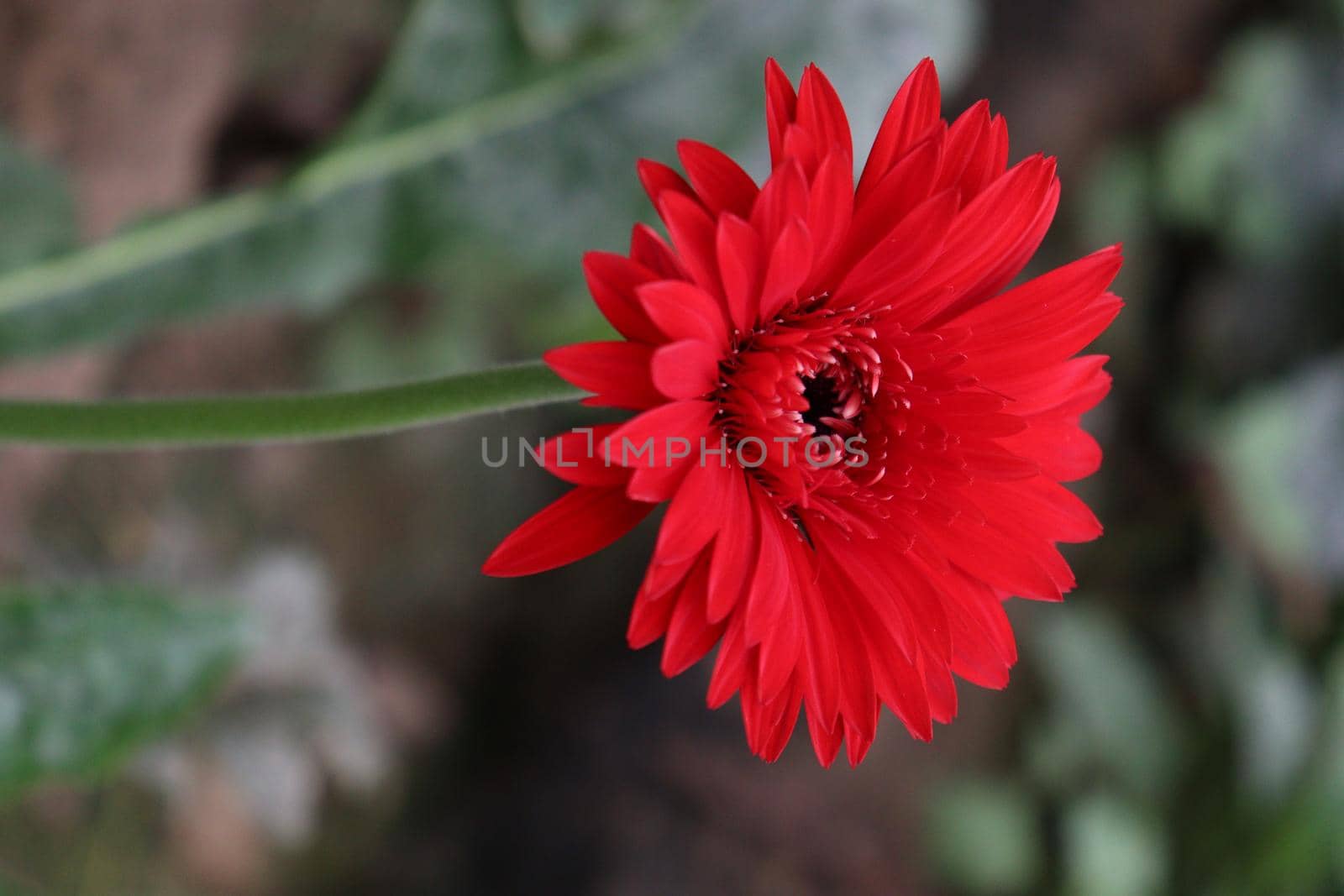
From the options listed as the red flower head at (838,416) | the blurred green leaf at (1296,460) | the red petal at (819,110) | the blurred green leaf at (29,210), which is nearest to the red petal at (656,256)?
the red flower head at (838,416)

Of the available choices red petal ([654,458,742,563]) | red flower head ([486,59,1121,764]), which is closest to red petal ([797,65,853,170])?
red flower head ([486,59,1121,764])

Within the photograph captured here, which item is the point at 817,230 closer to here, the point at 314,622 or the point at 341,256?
the point at 341,256

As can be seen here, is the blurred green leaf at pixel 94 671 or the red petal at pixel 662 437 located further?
the blurred green leaf at pixel 94 671

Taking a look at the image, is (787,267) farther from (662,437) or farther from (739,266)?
(662,437)

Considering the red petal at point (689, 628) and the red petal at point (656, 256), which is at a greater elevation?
the red petal at point (656, 256)

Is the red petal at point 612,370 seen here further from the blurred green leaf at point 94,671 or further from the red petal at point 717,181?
the blurred green leaf at point 94,671

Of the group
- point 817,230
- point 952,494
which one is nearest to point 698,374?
point 817,230

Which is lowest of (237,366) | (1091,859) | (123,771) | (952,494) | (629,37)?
(1091,859)
